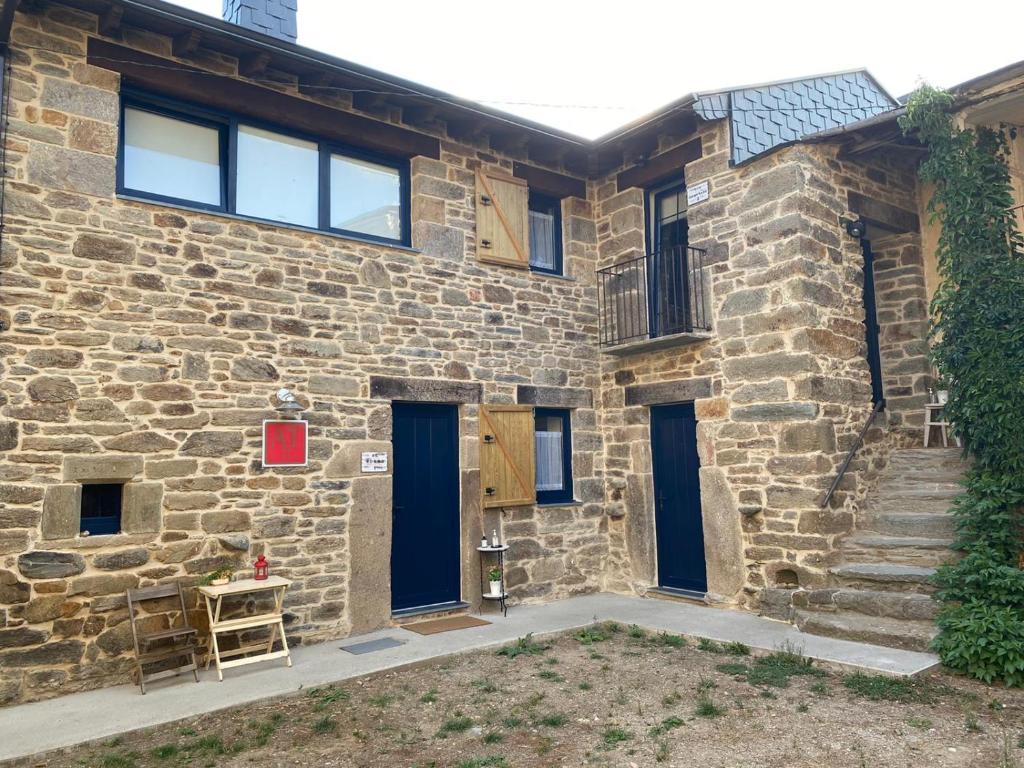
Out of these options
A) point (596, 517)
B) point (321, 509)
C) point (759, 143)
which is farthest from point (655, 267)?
point (321, 509)

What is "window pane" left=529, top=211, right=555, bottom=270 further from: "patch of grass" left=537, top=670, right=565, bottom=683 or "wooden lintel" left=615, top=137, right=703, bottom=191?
"patch of grass" left=537, top=670, right=565, bottom=683

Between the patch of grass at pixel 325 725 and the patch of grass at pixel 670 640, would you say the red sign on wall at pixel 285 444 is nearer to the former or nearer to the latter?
the patch of grass at pixel 325 725

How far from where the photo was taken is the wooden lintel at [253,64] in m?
6.22

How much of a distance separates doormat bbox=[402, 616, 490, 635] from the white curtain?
1.71 metres

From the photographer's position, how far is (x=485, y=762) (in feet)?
12.7

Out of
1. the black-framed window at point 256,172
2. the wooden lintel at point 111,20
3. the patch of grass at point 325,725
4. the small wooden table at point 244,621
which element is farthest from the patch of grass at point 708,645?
the wooden lintel at point 111,20

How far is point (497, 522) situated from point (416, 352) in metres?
1.90

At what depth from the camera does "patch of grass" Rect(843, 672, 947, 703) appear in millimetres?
4629

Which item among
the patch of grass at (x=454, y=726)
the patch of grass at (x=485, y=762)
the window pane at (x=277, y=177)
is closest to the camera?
the patch of grass at (x=485, y=762)

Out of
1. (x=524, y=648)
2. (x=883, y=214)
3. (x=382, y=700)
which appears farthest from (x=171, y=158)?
(x=883, y=214)

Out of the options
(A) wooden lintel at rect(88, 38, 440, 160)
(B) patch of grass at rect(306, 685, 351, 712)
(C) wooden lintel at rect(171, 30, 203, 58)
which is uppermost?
(C) wooden lintel at rect(171, 30, 203, 58)

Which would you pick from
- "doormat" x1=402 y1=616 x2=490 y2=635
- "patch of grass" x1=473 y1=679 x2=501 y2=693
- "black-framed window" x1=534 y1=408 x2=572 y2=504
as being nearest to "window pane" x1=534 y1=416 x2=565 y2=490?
"black-framed window" x1=534 y1=408 x2=572 y2=504

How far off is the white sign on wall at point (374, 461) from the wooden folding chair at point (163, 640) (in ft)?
5.88

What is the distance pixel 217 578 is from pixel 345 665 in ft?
3.84
